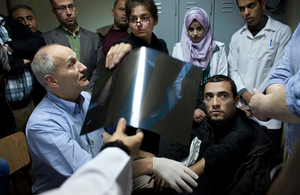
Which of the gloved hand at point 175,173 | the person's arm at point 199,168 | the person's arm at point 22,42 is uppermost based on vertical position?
the person's arm at point 22,42

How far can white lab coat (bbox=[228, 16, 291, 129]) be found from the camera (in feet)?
7.45

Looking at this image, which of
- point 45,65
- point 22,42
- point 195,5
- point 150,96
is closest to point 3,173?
point 45,65

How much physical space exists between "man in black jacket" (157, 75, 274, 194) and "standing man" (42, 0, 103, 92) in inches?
47.5

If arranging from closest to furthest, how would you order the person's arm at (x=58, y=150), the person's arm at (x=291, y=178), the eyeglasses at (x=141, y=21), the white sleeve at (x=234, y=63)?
1. the person's arm at (x=291, y=178)
2. the person's arm at (x=58, y=150)
3. the eyeglasses at (x=141, y=21)
4. the white sleeve at (x=234, y=63)

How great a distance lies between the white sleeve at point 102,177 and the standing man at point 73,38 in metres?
1.74

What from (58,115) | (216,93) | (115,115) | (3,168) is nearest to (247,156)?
(216,93)

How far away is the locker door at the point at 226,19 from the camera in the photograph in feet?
9.63

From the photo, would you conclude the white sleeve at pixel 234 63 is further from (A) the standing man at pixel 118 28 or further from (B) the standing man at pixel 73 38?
(B) the standing man at pixel 73 38

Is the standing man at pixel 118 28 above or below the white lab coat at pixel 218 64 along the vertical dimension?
above

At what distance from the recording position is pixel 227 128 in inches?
67.6

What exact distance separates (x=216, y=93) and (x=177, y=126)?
1.11 m

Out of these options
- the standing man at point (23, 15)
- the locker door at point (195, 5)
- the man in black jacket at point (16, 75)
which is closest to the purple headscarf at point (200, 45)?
the locker door at point (195, 5)

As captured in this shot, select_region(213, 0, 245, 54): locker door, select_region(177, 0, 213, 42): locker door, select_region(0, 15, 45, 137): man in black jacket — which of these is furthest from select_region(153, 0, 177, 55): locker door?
select_region(0, 15, 45, 137): man in black jacket

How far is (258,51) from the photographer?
2336 mm
